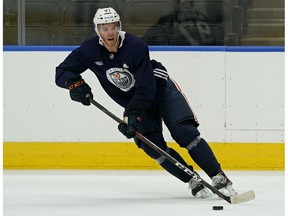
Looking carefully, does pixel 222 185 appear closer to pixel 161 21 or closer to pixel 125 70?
pixel 125 70

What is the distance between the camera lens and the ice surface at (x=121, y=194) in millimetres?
4633

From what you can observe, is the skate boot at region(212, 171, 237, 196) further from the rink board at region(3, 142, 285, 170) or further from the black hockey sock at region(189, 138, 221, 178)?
the rink board at region(3, 142, 285, 170)

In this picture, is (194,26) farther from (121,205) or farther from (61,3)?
(121,205)

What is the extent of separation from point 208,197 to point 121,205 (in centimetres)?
50

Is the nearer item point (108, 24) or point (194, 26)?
point (108, 24)

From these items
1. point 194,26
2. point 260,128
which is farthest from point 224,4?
point 260,128

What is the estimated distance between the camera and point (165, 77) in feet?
17.0

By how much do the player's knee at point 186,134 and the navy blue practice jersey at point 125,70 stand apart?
18cm

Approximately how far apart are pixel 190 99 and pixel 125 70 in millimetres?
1804

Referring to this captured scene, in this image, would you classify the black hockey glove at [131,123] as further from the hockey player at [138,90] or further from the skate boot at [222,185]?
the skate boot at [222,185]

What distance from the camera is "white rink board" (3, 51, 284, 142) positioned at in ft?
22.2

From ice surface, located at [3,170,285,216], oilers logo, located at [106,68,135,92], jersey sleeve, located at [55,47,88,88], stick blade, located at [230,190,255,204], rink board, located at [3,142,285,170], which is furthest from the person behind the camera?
rink board, located at [3,142,285,170]

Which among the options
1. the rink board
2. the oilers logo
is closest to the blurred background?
the rink board

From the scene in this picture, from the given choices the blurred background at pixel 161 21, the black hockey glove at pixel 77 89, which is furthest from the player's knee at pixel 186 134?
the blurred background at pixel 161 21
